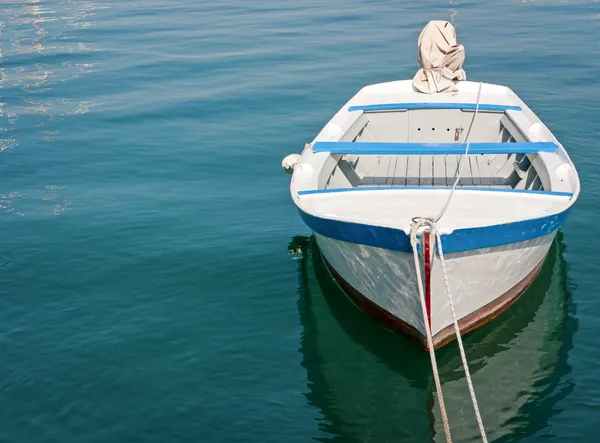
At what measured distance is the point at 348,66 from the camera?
73.0 feet

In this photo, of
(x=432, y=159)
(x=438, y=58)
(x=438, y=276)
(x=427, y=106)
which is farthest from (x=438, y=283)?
(x=438, y=58)

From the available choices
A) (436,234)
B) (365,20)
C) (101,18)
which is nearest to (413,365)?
(436,234)

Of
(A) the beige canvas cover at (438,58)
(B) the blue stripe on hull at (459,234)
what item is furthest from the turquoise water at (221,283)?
(A) the beige canvas cover at (438,58)

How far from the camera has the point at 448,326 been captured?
858 cm

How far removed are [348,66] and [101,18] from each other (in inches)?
574

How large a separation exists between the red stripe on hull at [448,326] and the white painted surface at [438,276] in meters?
0.09

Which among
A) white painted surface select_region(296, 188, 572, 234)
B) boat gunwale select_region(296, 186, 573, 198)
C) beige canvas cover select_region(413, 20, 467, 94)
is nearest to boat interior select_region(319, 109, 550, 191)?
beige canvas cover select_region(413, 20, 467, 94)

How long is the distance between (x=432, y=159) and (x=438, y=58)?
77.1 inches

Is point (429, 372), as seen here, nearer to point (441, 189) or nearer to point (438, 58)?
point (441, 189)

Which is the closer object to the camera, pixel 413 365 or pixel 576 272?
pixel 413 365

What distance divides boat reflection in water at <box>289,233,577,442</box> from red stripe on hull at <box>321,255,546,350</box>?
6.2 inches

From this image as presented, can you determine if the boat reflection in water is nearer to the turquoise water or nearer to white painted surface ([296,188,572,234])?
the turquoise water

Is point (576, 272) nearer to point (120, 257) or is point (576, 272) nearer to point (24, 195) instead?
point (120, 257)

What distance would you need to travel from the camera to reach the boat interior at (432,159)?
1141 cm
